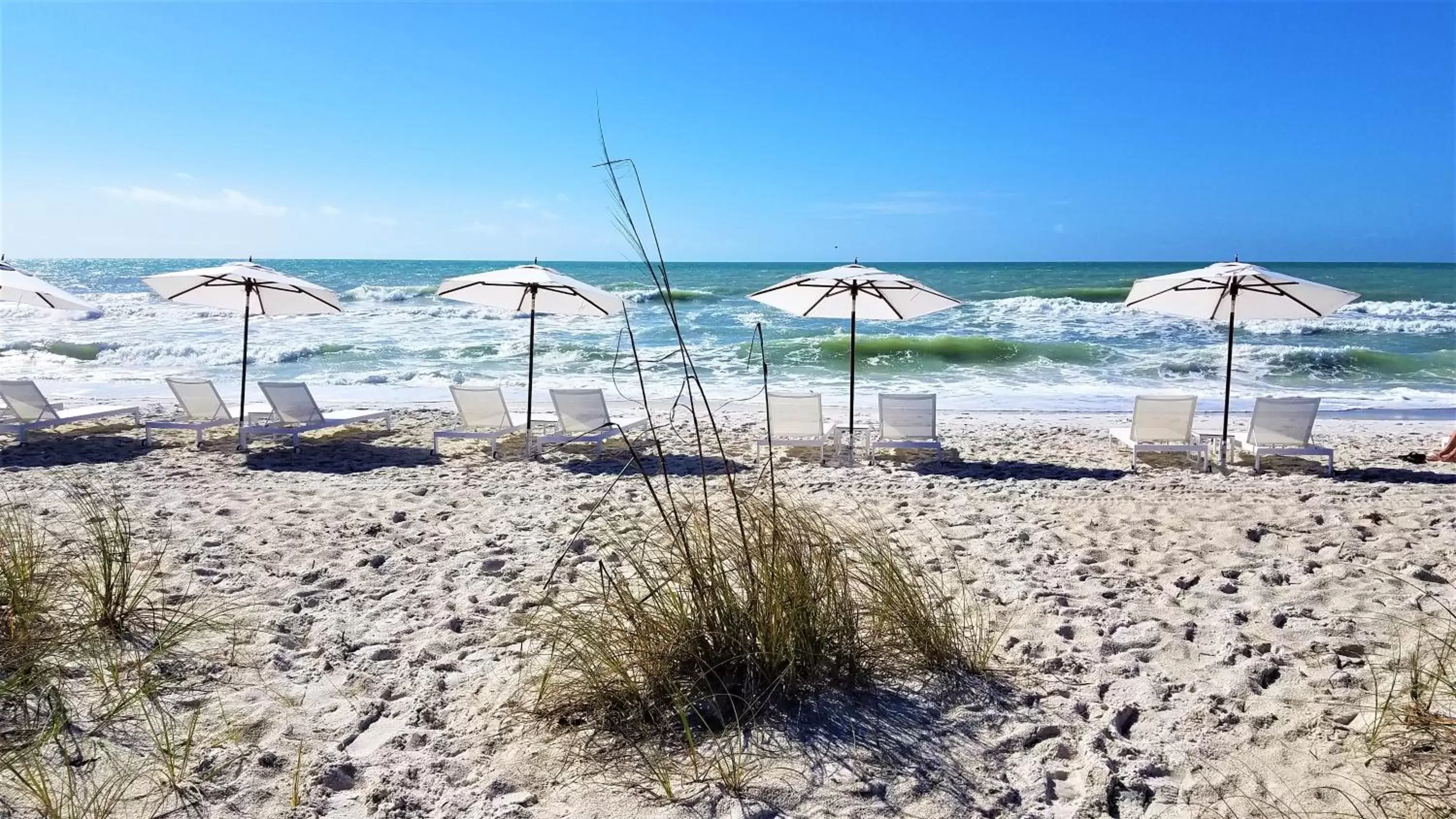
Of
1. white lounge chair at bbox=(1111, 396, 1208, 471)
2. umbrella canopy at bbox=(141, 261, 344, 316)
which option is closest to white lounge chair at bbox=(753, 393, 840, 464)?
white lounge chair at bbox=(1111, 396, 1208, 471)

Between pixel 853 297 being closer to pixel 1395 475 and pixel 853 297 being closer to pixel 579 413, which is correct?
pixel 579 413

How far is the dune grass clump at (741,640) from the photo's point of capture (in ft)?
9.20

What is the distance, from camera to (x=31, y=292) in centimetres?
765

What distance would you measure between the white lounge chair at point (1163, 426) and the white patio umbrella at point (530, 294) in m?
4.41

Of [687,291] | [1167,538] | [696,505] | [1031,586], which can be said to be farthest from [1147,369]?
[687,291]

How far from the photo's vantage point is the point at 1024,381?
14898 millimetres

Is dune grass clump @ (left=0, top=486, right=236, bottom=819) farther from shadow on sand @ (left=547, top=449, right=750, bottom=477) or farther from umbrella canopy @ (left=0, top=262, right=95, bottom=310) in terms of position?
umbrella canopy @ (left=0, top=262, right=95, bottom=310)

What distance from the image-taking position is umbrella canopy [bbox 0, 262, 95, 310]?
756 cm

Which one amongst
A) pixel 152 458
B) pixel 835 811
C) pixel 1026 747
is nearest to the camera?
pixel 835 811

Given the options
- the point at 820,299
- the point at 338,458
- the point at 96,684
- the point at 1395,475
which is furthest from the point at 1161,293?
the point at 96,684

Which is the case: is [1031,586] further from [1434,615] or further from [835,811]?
[835,811]

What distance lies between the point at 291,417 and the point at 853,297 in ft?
16.6

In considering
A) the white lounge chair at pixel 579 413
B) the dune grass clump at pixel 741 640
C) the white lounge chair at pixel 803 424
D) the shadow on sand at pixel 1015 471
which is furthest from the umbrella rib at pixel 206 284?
the dune grass clump at pixel 741 640

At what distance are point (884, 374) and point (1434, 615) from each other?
13.1 metres
